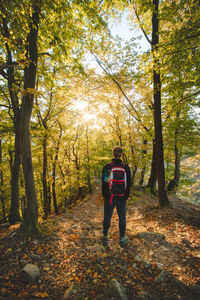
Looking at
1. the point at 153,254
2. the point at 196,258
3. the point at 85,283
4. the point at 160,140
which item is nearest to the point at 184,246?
the point at 196,258

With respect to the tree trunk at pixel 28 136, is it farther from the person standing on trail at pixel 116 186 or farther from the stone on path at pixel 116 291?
the stone on path at pixel 116 291

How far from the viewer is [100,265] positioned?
2783mm

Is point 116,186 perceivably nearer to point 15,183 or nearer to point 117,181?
point 117,181

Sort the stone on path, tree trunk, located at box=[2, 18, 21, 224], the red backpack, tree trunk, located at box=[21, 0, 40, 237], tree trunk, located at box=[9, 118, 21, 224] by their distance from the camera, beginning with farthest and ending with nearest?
tree trunk, located at box=[9, 118, 21, 224]
tree trunk, located at box=[2, 18, 21, 224]
tree trunk, located at box=[21, 0, 40, 237]
the red backpack
the stone on path

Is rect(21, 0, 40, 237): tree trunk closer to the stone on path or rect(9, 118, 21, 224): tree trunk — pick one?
the stone on path

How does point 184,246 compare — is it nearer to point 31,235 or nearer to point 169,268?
point 169,268

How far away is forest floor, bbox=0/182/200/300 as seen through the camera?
2.19 meters

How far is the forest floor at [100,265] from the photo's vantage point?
219 cm

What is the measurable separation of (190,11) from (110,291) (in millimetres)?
7427

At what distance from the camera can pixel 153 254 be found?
334 cm

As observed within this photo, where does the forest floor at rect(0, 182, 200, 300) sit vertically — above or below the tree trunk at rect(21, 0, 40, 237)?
below

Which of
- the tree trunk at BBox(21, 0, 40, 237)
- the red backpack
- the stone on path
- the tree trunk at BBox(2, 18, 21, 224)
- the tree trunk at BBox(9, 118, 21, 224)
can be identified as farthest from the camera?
the tree trunk at BBox(9, 118, 21, 224)

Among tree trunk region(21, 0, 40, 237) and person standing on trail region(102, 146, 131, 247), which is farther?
tree trunk region(21, 0, 40, 237)

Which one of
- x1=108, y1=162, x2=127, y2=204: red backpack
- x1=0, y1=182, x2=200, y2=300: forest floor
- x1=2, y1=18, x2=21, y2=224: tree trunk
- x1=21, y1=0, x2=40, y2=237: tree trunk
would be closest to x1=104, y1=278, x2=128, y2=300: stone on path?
x1=0, y1=182, x2=200, y2=300: forest floor
